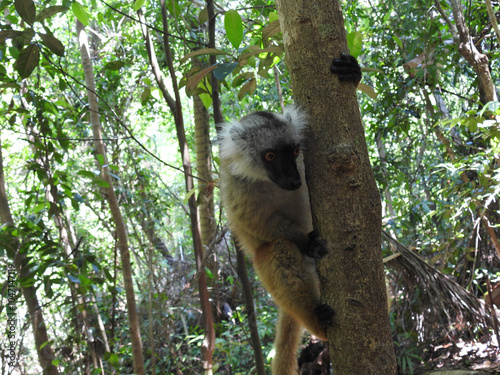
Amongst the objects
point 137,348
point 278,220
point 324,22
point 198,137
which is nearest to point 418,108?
point 198,137

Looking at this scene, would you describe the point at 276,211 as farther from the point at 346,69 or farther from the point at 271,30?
the point at 346,69

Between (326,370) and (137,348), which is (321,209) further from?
(326,370)

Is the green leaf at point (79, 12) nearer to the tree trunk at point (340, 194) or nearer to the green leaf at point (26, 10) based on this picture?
the green leaf at point (26, 10)

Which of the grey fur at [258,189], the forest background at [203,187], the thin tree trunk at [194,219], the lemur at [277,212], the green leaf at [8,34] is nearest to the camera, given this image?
the green leaf at [8,34]

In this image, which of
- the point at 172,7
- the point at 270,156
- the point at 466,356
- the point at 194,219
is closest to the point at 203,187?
the point at 194,219

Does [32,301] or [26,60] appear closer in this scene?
[26,60]

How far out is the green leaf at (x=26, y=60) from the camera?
282cm

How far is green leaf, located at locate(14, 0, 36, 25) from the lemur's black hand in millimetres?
2142

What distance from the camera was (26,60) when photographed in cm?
284

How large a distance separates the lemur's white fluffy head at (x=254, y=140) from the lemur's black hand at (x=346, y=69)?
117 centimetres

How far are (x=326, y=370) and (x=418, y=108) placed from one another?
3908 mm

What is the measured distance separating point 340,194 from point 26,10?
2.47m

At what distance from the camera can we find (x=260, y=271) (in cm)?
317

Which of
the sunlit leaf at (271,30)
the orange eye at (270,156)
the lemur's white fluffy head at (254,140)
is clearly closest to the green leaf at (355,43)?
the sunlit leaf at (271,30)
